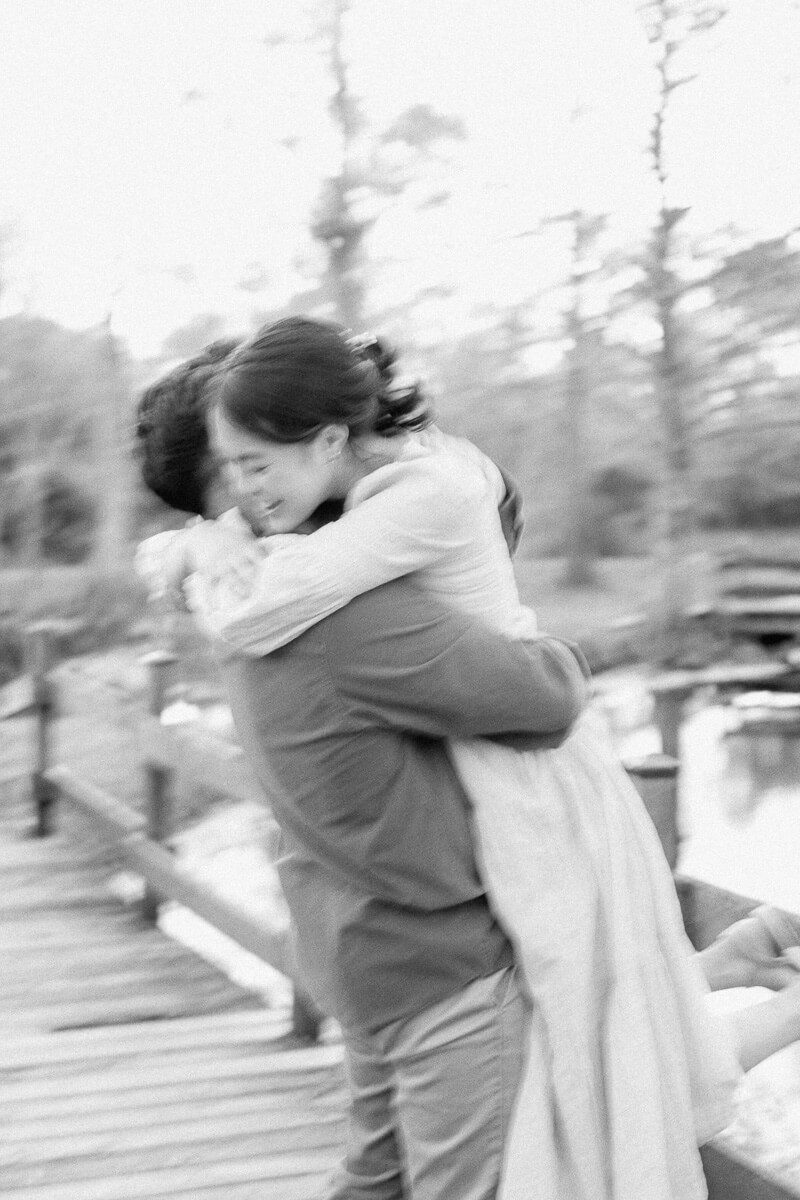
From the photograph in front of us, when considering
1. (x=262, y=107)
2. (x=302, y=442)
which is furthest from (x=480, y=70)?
(x=302, y=442)

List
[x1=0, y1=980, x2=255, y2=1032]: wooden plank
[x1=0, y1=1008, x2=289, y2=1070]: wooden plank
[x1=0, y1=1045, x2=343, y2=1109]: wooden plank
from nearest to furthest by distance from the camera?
[x1=0, y1=1045, x2=343, y2=1109]: wooden plank, [x1=0, y1=1008, x2=289, y2=1070]: wooden plank, [x1=0, y1=980, x2=255, y2=1032]: wooden plank

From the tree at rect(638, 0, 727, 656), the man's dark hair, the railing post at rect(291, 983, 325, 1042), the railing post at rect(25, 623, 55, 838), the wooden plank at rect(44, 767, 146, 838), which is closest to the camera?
the man's dark hair

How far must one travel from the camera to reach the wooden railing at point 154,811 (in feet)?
11.4

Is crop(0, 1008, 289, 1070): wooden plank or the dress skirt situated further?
crop(0, 1008, 289, 1070): wooden plank

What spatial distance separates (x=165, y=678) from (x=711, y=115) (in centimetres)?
719

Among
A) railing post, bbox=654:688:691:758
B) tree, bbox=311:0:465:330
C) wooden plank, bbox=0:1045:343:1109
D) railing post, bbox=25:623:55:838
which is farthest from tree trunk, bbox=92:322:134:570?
wooden plank, bbox=0:1045:343:1109

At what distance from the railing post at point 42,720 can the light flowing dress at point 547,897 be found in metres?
4.67

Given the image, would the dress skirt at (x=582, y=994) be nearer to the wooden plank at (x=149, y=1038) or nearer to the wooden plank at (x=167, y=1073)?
the wooden plank at (x=167, y=1073)

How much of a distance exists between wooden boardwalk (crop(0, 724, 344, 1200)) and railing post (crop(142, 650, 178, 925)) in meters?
0.09

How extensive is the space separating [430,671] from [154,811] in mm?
3393

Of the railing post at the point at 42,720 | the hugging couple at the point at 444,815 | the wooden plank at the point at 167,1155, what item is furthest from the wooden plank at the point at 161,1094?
the railing post at the point at 42,720

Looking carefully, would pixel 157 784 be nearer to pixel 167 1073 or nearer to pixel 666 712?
pixel 167 1073

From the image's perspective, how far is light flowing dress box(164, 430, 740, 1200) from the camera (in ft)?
4.20

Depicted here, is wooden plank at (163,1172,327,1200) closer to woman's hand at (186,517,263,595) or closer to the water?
the water
